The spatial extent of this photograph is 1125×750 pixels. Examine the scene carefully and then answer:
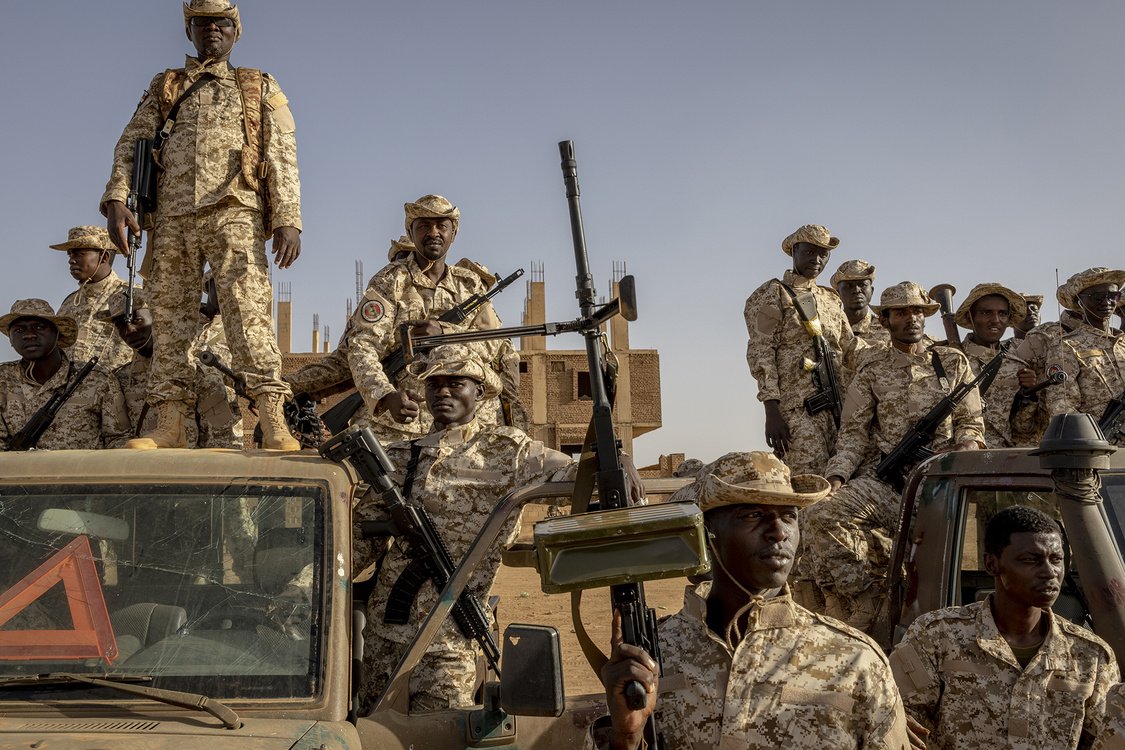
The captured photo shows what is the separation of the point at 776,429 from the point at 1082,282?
7.86 feet

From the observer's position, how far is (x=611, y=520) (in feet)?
8.05

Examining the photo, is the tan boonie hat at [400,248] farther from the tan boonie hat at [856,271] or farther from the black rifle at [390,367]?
the tan boonie hat at [856,271]

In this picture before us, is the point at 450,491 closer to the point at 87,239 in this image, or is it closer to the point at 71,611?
the point at 71,611

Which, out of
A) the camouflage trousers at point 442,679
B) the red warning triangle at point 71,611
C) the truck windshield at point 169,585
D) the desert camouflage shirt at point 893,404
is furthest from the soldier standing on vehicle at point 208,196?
the desert camouflage shirt at point 893,404

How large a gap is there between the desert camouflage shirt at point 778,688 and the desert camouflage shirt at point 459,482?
1.45 metres

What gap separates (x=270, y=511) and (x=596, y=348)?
1077 millimetres

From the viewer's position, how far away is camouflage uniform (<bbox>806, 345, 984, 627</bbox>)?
534 cm

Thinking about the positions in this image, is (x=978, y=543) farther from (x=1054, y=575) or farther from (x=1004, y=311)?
(x=1004, y=311)

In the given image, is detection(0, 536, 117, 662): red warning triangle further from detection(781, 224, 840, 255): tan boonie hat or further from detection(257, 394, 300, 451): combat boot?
detection(781, 224, 840, 255): tan boonie hat

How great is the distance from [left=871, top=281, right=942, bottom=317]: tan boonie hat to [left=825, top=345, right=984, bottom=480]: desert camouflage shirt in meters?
0.28

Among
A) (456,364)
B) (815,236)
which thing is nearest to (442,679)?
(456,364)

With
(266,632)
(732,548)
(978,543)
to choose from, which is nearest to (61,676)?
(266,632)

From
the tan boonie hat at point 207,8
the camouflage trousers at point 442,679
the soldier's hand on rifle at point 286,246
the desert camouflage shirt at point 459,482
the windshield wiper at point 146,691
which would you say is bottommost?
the camouflage trousers at point 442,679

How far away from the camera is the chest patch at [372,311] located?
657cm
